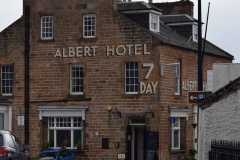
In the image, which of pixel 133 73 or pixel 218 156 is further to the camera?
pixel 133 73

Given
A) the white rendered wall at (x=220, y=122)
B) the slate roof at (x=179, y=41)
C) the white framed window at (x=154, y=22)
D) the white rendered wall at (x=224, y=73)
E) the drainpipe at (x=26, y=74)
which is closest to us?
the white rendered wall at (x=220, y=122)

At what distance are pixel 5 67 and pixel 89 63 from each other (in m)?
5.70

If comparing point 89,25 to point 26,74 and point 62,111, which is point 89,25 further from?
point 62,111

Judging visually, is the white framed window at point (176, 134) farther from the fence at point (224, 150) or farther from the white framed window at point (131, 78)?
the fence at point (224, 150)

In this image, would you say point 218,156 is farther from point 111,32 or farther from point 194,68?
point 194,68

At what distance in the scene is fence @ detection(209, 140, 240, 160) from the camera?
17797 millimetres

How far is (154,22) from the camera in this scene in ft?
163

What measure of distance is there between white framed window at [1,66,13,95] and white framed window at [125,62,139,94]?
7581 mm

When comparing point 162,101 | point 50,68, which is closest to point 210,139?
point 162,101

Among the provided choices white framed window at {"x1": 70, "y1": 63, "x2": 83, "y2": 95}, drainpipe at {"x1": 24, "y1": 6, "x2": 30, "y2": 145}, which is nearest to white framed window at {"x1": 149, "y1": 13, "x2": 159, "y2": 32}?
white framed window at {"x1": 70, "y1": 63, "x2": 83, "y2": 95}

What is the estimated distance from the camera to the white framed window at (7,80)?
5062cm

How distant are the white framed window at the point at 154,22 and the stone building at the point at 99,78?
65mm

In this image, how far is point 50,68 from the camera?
49.8 meters

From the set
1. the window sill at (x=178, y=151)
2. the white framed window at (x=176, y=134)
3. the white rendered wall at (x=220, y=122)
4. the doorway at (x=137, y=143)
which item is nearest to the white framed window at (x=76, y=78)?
the doorway at (x=137, y=143)
